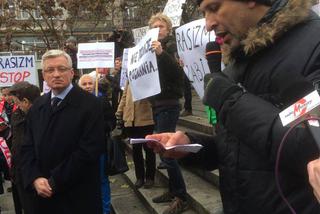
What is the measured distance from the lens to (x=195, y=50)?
3.87 m

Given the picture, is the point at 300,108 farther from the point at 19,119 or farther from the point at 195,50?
the point at 19,119

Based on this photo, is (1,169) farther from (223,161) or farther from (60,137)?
(223,161)

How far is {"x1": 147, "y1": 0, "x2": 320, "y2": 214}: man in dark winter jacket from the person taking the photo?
51.1 inches

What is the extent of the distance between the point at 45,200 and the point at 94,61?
3540 millimetres

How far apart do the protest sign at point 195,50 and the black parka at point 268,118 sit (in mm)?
2103

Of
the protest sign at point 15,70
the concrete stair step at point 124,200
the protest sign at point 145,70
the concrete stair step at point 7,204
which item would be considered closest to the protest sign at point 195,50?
the protest sign at point 145,70

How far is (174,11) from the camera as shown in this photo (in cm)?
559

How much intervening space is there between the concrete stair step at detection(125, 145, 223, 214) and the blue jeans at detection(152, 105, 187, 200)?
0.58ft

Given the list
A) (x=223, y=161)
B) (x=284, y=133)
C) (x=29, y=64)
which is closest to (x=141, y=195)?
(x=29, y=64)

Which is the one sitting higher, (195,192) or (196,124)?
(196,124)

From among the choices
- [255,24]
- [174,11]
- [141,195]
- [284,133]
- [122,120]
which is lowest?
[141,195]

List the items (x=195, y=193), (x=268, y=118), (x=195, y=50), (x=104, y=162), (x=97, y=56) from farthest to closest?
(x=97, y=56) < (x=104, y=162) < (x=195, y=193) < (x=195, y=50) < (x=268, y=118)

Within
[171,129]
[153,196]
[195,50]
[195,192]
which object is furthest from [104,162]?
[195,50]

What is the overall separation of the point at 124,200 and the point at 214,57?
444cm
